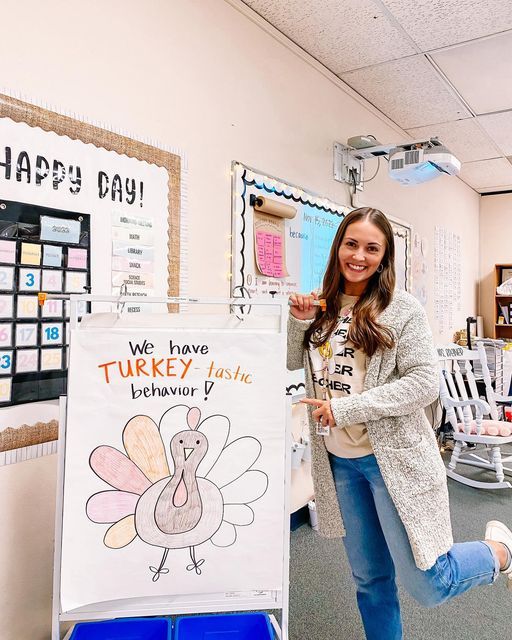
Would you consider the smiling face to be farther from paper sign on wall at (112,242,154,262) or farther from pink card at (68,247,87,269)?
pink card at (68,247,87,269)

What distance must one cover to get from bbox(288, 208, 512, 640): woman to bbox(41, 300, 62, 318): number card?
26.8 inches

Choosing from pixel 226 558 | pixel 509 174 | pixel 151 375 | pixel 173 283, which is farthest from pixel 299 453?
pixel 509 174

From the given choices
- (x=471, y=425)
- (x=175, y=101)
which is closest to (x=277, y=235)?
(x=175, y=101)

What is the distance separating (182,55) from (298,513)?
2087mm

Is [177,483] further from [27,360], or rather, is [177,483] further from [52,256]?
[52,256]

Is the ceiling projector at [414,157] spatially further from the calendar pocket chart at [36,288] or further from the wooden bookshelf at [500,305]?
the wooden bookshelf at [500,305]

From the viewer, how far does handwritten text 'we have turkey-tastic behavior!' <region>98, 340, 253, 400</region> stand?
1183mm

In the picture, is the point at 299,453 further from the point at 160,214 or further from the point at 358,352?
the point at 160,214

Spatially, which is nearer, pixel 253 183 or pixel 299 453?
pixel 253 183

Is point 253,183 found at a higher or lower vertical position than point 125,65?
lower

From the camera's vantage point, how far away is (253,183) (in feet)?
7.13

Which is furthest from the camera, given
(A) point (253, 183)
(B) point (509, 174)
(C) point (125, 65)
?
(B) point (509, 174)

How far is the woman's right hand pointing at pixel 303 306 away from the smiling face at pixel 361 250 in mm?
125

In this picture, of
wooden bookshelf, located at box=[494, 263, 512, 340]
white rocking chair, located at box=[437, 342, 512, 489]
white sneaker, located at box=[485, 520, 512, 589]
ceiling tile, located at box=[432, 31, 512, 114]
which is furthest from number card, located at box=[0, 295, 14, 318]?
wooden bookshelf, located at box=[494, 263, 512, 340]
